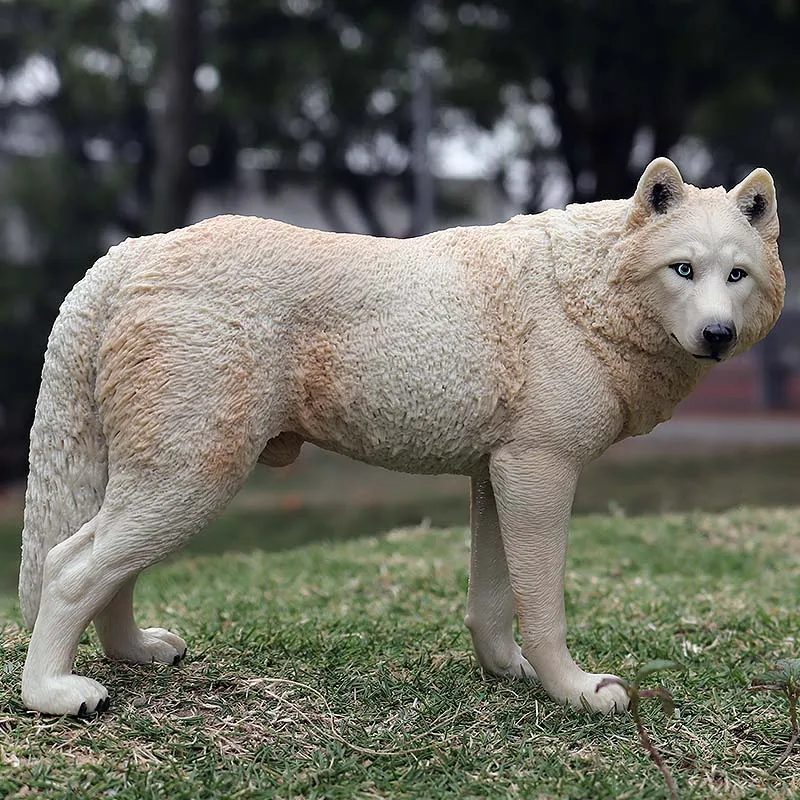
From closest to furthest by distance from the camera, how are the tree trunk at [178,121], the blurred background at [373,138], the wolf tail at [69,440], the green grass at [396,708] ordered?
the green grass at [396,708], the wolf tail at [69,440], the tree trunk at [178,121], the blurred background at [373,138]

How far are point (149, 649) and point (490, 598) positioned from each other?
3.87ft

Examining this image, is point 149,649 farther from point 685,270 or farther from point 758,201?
point 758,201

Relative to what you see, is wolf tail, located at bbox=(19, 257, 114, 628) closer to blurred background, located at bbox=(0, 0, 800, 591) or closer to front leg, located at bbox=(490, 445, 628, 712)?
front leg, located at bbox=(490, 445, 628, 712)

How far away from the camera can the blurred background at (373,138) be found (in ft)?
34.1

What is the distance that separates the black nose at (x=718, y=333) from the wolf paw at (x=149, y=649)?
2.07 metres

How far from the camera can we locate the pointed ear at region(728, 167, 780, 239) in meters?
2.98

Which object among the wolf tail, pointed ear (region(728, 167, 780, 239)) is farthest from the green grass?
pointed ear (region(728, 167, 780, 239))

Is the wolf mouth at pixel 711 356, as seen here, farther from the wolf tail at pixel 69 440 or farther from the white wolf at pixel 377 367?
the wolf tail at pixel 69 440

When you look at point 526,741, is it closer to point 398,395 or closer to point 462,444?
point 462,444

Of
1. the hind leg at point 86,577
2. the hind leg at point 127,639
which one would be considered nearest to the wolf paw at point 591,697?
the hind leg at point 86,577

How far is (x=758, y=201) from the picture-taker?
2998 mm

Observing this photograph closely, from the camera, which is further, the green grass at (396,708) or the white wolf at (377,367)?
the white wolf at (377,367)

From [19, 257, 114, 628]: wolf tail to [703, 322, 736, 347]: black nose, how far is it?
5.78 ft

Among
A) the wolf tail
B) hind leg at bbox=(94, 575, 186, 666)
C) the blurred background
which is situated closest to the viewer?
the wolf tail
